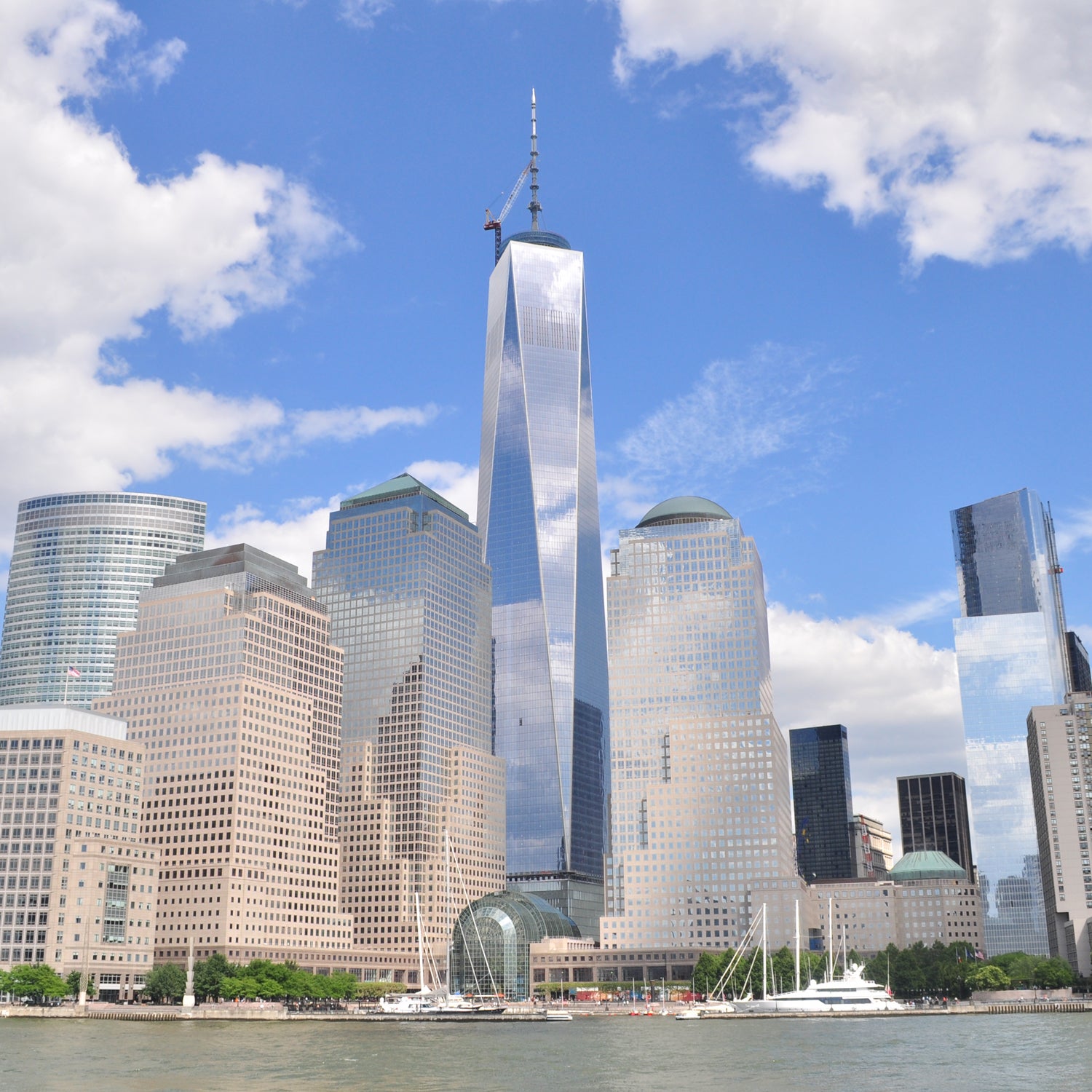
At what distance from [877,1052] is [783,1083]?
3642cm

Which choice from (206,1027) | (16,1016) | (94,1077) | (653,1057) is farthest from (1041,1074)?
(16,1016)

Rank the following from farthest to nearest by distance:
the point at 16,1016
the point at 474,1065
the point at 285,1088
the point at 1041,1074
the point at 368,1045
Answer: the point at 16,1016, the point at 368,1045, the point at 474,1065, the point at 1041,1074, the point at 285,1088

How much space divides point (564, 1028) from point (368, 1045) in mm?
46962

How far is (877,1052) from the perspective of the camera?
5315 inches

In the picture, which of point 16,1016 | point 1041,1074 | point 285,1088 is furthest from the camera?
point 16,1016

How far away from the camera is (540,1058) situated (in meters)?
128

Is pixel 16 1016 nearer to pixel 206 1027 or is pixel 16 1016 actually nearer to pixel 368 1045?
pixel 206 1027

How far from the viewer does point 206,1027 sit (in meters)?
173

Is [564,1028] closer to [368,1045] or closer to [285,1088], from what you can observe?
[368,1045]

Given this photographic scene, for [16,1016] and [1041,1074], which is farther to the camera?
[16,1016]

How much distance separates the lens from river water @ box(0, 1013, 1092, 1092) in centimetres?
10169

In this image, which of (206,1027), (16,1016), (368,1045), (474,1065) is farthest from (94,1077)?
(16,1016)

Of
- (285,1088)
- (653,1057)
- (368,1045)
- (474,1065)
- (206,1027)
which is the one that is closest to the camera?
(285,1088)

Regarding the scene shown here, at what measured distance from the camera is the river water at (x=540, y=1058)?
102 metres
